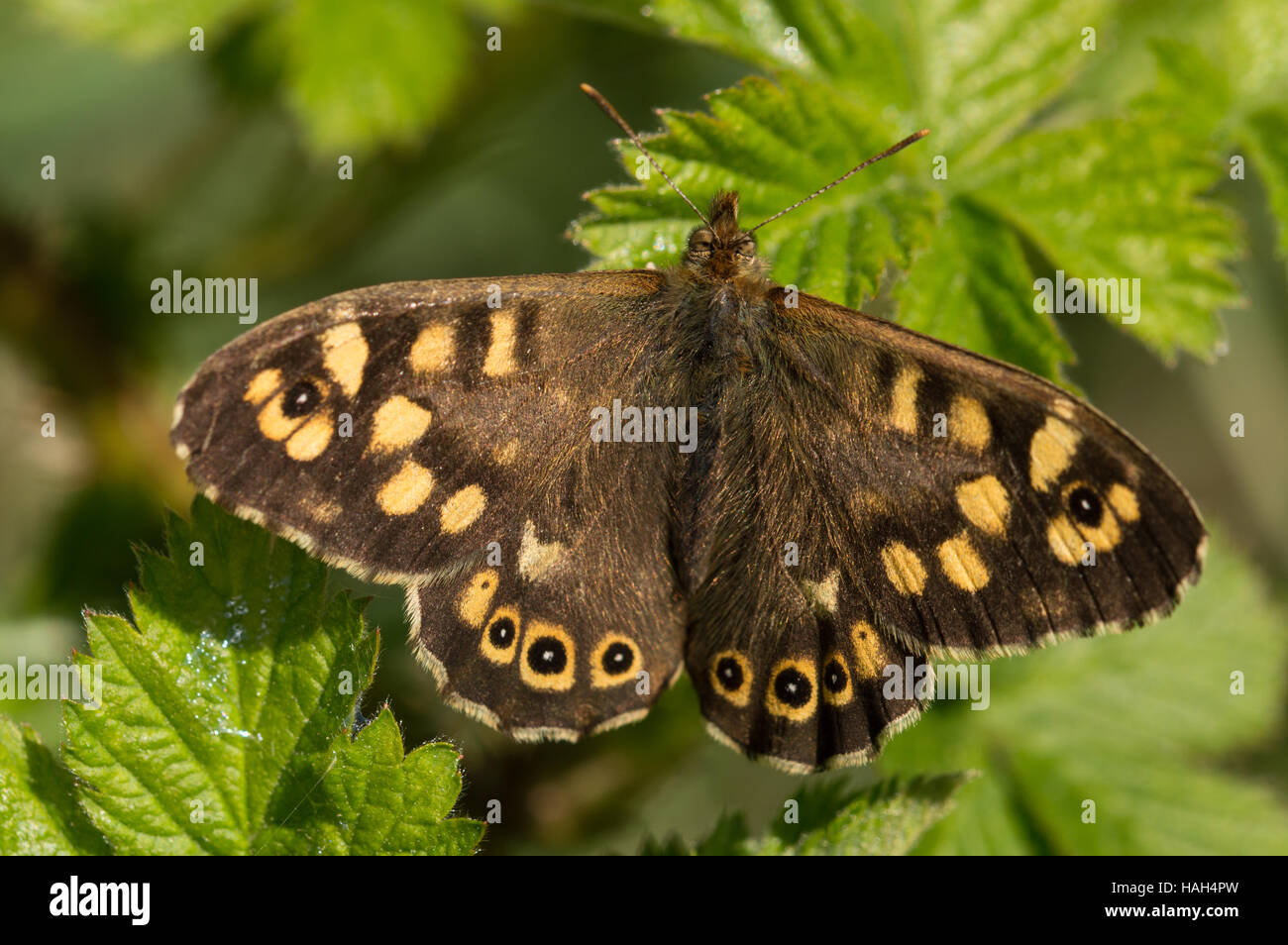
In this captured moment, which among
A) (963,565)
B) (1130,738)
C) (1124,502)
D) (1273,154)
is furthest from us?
(1130,738)

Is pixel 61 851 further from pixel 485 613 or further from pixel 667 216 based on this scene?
pixel 667 216

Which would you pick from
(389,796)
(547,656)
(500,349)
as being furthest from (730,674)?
(500,349)

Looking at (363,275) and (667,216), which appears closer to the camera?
(667,216)

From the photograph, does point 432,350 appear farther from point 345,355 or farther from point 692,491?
point 692,491

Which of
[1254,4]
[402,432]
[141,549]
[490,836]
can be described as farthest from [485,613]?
[1254,4]

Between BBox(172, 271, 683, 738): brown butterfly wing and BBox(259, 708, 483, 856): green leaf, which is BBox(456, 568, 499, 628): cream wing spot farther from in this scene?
BBox(259, 708, 483, 856): green leaf

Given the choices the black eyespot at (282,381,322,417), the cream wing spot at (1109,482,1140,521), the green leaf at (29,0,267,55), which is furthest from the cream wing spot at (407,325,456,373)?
the green leaf at (29,0,267,55)

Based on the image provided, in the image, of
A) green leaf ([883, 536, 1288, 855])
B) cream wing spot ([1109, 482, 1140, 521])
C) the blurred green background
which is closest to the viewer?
cream wing spot ([1109, 482, 1140, 521])
